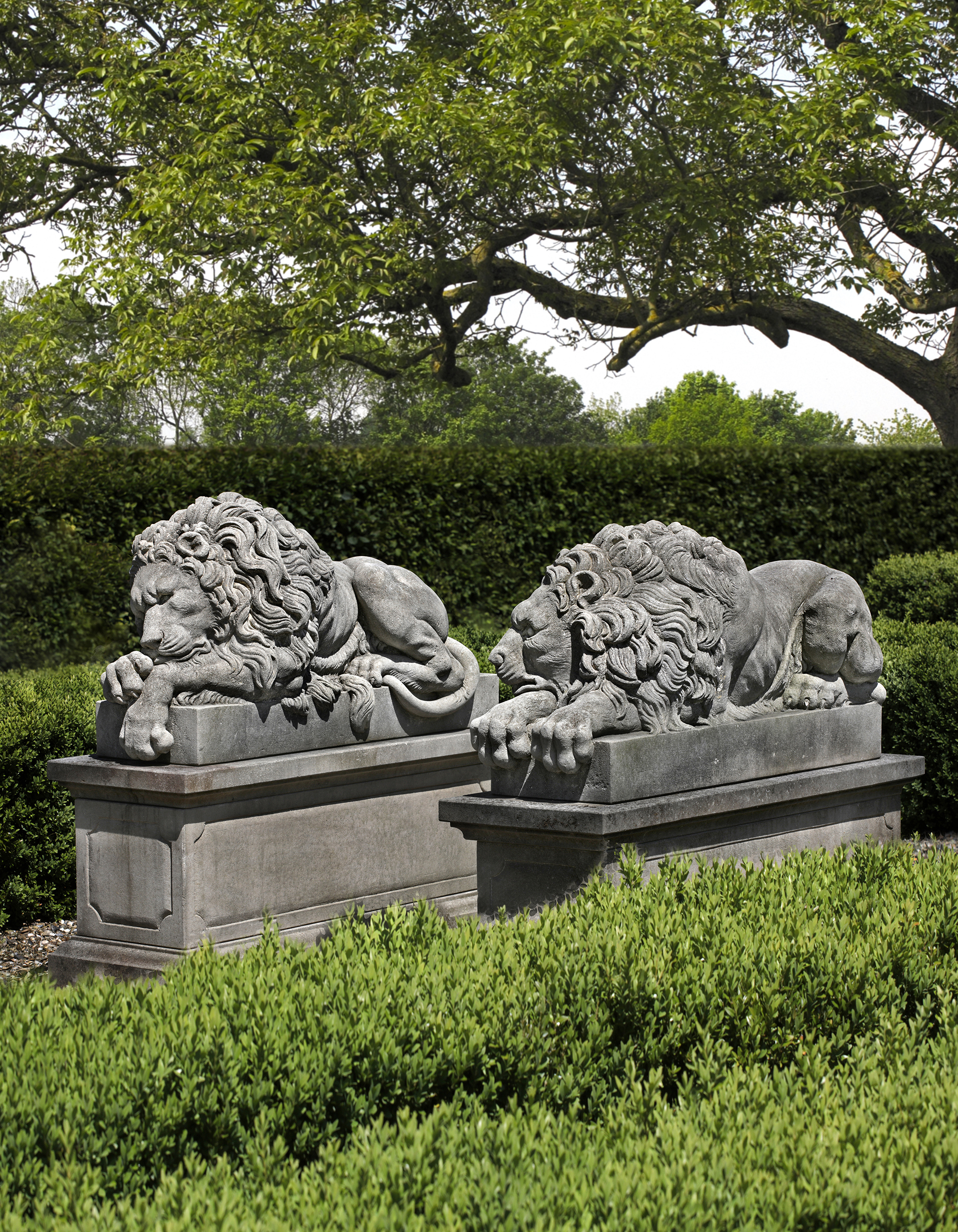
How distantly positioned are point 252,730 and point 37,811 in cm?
186

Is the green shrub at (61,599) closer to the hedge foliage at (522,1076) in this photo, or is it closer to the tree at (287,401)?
the hedge foliage at (522,1076)

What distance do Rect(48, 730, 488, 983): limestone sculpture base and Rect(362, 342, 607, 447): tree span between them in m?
15.2

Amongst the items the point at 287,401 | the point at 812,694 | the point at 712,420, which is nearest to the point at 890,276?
the point at 712,420

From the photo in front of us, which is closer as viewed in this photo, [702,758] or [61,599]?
[702,758]

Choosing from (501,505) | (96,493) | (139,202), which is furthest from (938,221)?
(96,493)

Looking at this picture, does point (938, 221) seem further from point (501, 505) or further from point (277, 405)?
point (277, 405)

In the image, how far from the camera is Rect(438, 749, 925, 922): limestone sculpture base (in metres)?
4.63

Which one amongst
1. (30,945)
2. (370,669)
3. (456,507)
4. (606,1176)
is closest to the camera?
(606,1176)

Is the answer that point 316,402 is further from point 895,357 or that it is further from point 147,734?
point 147,734

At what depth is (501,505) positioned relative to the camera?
12.5 meters

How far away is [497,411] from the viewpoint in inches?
1037

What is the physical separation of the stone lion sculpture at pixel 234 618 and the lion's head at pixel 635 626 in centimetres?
96

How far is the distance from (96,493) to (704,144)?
10.9 metres

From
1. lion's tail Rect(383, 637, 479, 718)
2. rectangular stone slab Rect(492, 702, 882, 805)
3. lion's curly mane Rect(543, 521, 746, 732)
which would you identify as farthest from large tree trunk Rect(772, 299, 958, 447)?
lion's curly mane Rect(543, 521, 746, 732)
